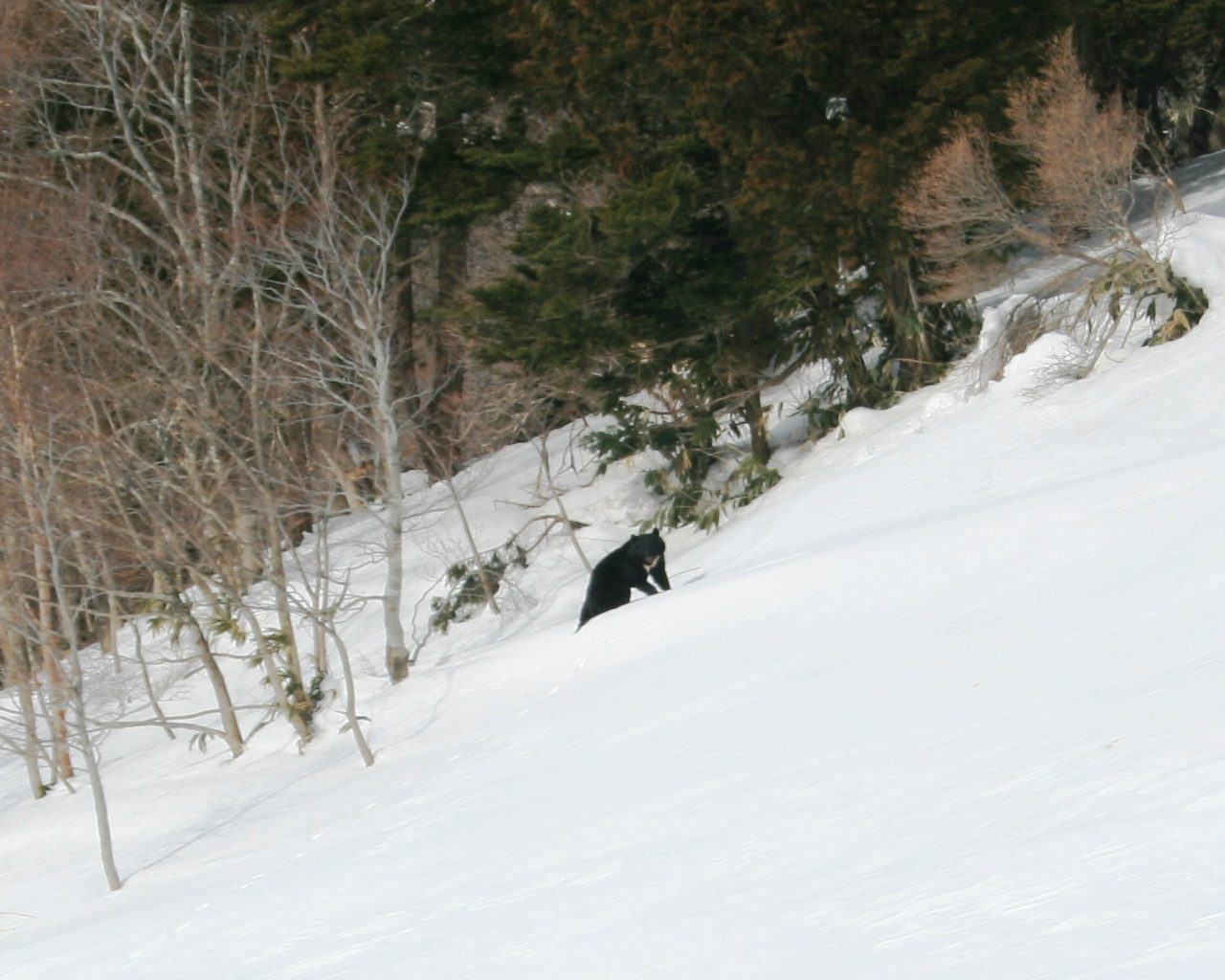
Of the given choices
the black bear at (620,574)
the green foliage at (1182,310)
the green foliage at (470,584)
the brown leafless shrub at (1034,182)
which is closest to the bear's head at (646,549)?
the black bear at (620,574)

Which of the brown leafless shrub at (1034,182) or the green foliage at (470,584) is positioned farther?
the green foliage at (470,584)

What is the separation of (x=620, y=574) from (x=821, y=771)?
787 cm

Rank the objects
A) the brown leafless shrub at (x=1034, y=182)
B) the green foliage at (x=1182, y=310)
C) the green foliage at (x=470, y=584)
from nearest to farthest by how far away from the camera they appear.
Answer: the green foliage at (x=1182, y=310)
the brown leafless shrub at (x=1034, y=182)
the green foliage at (x=470, y=584)

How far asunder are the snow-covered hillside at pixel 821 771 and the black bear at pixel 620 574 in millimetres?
467

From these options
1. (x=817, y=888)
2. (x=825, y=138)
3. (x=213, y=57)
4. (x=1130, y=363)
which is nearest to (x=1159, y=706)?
(x=817, y=888)

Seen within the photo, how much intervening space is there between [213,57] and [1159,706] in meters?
22.1

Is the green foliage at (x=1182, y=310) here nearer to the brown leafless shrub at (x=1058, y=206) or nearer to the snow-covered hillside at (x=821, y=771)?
the brown leafless shrub at (x=1058, y=206)

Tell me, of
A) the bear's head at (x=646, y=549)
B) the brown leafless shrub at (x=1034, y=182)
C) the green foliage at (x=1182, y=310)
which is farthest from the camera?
the brown leafless shrub at (x=1034, y=182)

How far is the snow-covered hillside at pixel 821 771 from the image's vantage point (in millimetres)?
5004

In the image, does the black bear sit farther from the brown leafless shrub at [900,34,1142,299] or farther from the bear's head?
the brown leafless shrub at [900,34,1142,299]

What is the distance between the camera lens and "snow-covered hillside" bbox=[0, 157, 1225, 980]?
5.00 meters

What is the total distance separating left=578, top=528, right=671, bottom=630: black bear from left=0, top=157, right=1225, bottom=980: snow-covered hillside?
1.53 feet

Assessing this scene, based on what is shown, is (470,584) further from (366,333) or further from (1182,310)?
(1182,310)

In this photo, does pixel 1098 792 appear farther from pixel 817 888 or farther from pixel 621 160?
pixel 621 160
